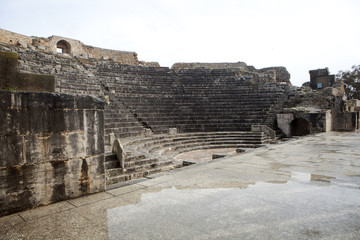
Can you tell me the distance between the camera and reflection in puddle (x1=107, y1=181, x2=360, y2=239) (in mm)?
2238

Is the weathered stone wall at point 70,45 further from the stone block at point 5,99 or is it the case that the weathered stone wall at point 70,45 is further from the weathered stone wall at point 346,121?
the weathered stone wall at point 346,121

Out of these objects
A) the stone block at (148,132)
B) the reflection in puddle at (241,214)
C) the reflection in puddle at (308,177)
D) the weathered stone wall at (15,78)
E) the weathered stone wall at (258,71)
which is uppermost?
the weathered stone wall at (258,71)

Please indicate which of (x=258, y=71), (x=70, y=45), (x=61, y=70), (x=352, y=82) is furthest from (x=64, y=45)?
(x=352, y=82)

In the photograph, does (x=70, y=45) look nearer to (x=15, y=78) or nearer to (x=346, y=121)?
(x=15, y=78)

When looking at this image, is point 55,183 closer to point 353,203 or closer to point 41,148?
point 41,148

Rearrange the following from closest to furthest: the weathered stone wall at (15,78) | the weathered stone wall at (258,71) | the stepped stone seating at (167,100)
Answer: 1. the weathered stone wall at (15,78)
2. the stepped stone seating at (167,100)
3. the weathered stone wall at (258,71)

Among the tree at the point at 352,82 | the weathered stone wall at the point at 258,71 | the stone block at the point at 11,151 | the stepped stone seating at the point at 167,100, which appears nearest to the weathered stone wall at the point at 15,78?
the stone block at the point at 11,151

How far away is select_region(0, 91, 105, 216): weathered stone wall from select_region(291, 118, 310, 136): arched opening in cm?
1399

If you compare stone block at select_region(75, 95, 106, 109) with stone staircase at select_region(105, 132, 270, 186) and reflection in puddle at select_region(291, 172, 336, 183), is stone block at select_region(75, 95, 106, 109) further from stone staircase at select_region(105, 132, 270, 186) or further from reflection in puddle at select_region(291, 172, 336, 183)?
reflection in puddle at select_region(291, 172, 336, 183)

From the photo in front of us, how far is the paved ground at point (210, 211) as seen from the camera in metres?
2.26

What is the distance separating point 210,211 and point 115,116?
33.8ft

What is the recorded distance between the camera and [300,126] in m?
15.2

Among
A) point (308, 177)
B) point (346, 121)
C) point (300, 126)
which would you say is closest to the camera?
point (308, 177)

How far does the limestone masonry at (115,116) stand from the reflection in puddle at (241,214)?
0.99 m
